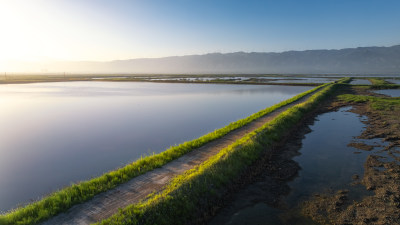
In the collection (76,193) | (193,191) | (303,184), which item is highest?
(76,193)

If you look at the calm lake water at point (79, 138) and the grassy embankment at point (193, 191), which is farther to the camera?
the calm lake water at point (79, 138)

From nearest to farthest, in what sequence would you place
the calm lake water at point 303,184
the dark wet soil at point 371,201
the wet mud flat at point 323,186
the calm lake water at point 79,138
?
the dark wet soil at point 371,201, the wet mud flat at point 323,186, the calm lake water at point 303,184, the calm lake water at point 79,138

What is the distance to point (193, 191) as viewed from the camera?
29.7 feet

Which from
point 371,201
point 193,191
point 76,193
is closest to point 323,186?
point 371,201

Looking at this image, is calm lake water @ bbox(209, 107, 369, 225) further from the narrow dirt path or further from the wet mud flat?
the narrow dirt path

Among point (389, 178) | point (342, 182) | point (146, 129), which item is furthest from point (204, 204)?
point (146, 129)

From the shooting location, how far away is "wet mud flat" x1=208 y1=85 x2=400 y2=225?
848 centimetres

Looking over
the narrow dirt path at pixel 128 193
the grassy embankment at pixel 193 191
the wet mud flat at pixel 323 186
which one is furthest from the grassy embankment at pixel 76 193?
the wet mud flat at pixel 323 186

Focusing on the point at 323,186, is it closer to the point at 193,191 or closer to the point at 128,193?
the point at 193,191

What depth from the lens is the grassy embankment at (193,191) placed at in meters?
7.40

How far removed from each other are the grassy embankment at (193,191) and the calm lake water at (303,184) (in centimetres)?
91

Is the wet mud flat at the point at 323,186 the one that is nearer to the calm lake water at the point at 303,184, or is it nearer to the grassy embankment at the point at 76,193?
the calm lake water at the point at 303,184

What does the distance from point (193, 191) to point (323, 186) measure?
6.44 m

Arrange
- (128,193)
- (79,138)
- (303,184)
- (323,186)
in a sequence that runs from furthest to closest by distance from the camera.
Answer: (79,138) < (303,184) < (323,186) < (128,193)
